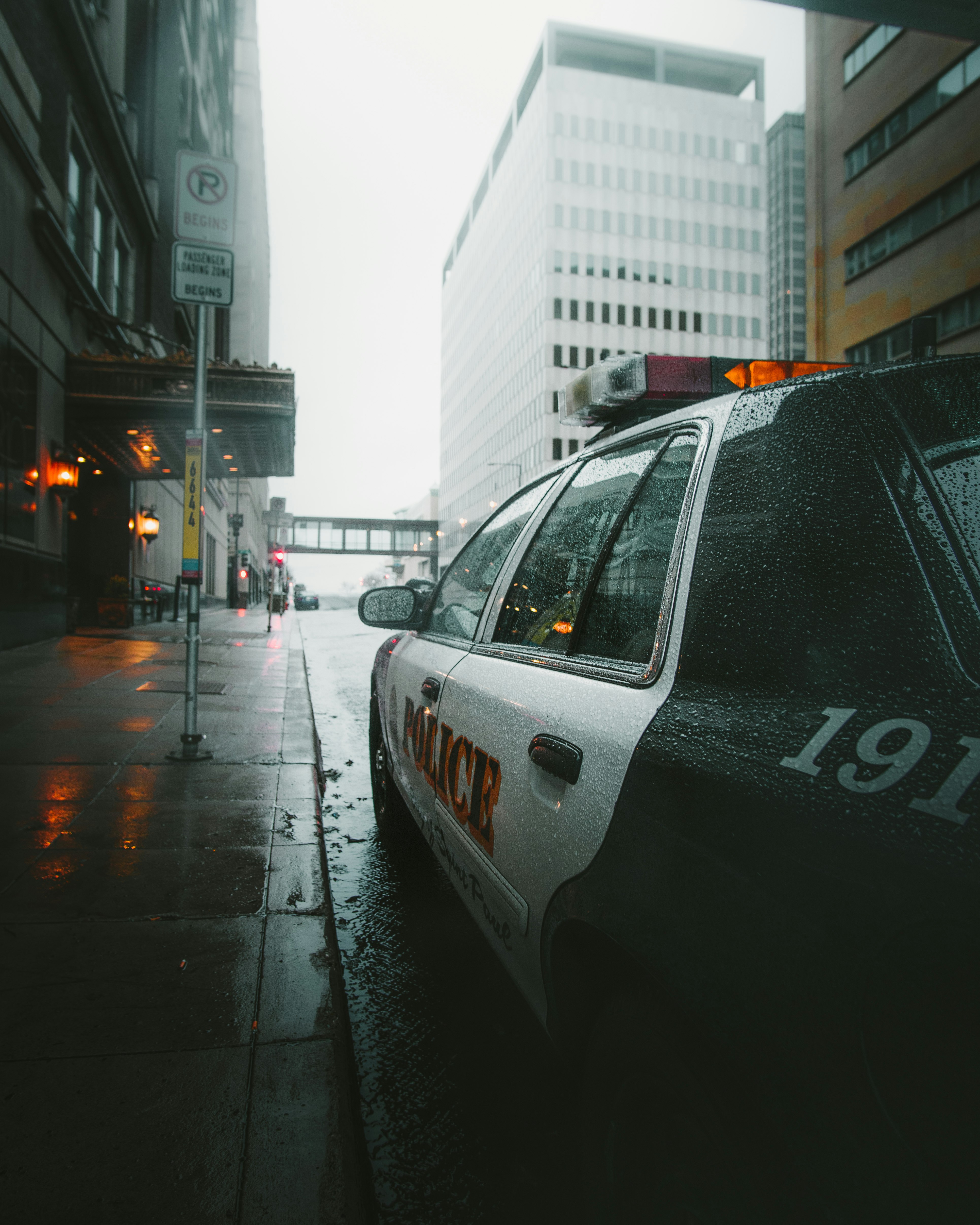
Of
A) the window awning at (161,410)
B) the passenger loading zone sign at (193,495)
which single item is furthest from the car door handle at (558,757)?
the window awning at (161,410)

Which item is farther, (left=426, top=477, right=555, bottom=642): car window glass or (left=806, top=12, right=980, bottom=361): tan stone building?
(left=806, top=12, right=980, bottom=361): tan stone building

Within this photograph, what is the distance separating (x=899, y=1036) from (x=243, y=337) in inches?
2876

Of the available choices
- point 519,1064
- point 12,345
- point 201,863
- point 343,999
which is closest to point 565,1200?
point 519,1064

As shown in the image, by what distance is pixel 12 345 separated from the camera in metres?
13.4

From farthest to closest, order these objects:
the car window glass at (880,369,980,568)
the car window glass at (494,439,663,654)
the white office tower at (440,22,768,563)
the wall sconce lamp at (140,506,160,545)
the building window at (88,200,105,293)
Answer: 1. the white office tower at (440,22,768,563)
2. the wall sconce lamp at (140,506,160,545)
3. the building window at (88,200,105,293)
4. the car window glass at (494,439,663,654)
5. the car window glass at (880,369,980,568)

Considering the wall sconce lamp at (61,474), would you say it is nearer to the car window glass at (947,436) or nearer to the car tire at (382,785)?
the car tire at (382,785)

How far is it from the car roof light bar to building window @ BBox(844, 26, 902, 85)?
3132 centimetres

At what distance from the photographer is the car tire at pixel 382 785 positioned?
4105 millimetres

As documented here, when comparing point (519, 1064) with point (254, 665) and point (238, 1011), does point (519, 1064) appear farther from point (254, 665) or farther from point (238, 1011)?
point (254, 665)

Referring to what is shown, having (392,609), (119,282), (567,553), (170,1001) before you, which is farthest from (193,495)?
(119,282)

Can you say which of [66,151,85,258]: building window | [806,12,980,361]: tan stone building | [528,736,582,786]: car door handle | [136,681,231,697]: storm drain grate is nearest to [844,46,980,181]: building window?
[806,12,980,361]: tan stone building

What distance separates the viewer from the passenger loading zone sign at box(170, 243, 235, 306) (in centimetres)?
585

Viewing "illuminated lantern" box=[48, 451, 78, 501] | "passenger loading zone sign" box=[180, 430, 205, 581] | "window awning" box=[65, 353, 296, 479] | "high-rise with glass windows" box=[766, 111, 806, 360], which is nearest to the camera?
"passenger loading zone sign" box=[180, 430, 205, 581]

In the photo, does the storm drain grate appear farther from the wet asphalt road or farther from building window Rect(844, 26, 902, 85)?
building window Rect(844, 26, 902, 85)
